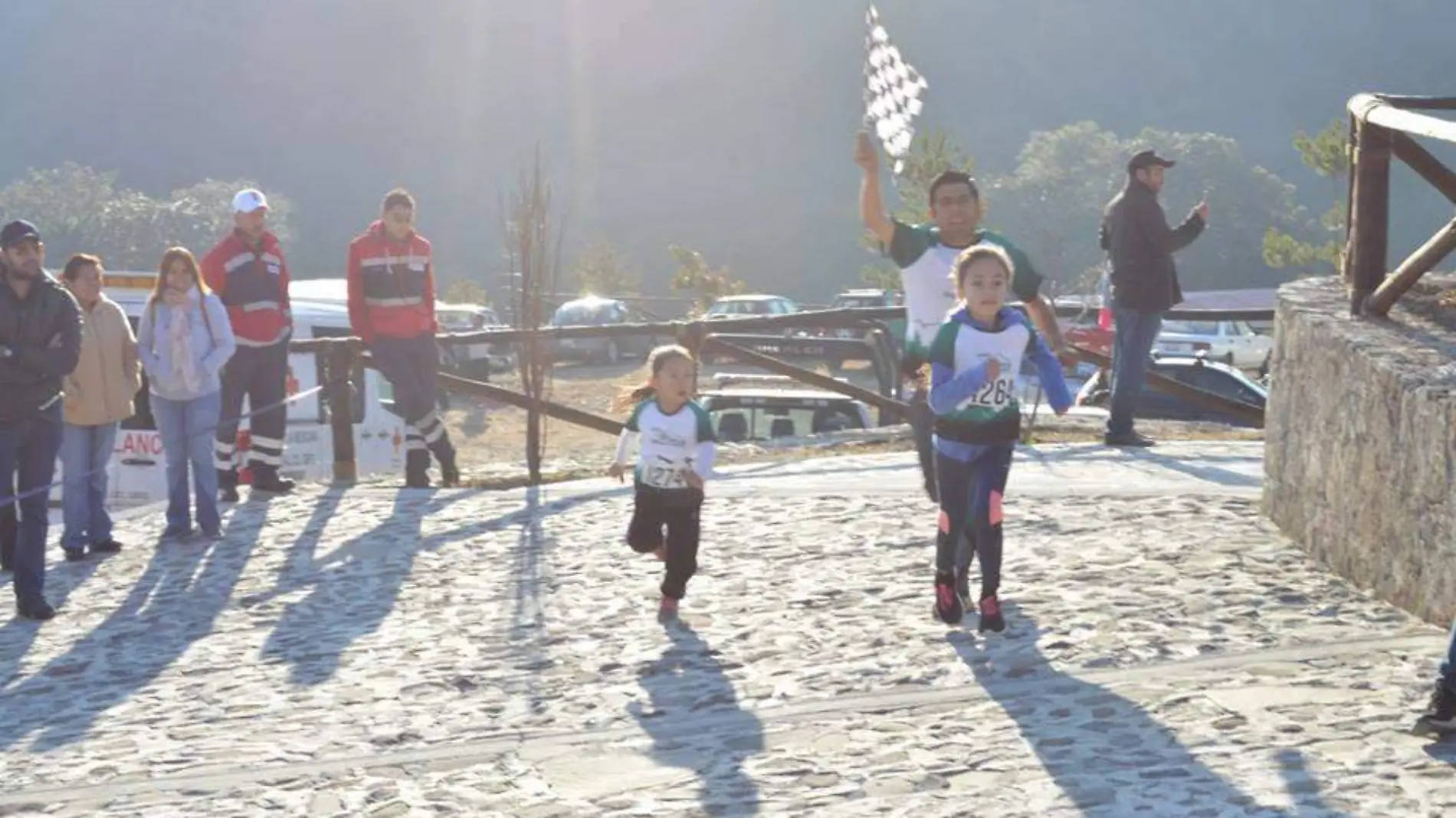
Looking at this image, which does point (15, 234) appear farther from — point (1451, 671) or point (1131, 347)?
point (1131, 347)

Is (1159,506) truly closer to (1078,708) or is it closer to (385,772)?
(1078,708)

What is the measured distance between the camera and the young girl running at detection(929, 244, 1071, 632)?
7203mm

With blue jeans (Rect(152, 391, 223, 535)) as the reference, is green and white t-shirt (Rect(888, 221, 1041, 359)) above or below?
above

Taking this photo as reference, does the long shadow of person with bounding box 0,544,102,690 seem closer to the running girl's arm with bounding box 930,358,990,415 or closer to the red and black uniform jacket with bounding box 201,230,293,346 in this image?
the red and black uniform jacket with bounding box 201,230,293,346

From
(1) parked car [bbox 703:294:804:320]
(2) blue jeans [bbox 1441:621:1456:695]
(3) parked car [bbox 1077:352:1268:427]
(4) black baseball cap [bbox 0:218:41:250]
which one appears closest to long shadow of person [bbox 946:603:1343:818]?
(2) blue jeans [bbox 1441:621:1456:695]

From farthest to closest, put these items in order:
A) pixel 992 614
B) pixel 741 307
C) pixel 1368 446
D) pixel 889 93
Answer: pixel 741 307 → pixel 889 93 → pixel 1368 446 → pixel 992 614

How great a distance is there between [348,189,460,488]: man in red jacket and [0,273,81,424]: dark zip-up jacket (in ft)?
8.32

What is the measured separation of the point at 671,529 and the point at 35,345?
3125 mm

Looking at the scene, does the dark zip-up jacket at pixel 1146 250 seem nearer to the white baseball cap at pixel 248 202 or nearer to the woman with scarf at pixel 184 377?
the white baseball cap at pixel 248 202

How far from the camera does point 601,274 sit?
65625 millimetres

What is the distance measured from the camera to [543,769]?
19.5 ft

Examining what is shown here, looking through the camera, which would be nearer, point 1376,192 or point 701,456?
point 701,456

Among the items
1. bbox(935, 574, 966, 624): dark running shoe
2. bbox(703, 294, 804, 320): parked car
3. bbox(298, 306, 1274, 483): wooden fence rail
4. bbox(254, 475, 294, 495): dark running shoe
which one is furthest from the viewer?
bbox(703, 294, 804, 320): parked car

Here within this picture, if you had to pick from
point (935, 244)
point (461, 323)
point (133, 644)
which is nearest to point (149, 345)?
point (133, 644)
